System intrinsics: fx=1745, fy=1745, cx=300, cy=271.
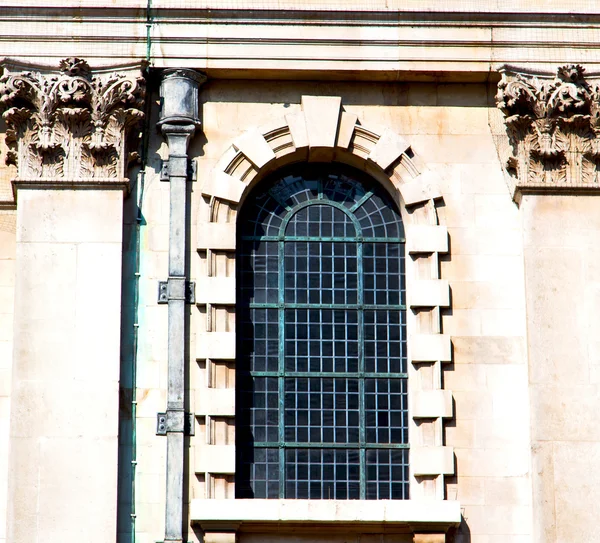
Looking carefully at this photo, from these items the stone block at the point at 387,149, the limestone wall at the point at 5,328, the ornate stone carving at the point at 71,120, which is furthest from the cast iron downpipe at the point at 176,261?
the stone block at the point at 387,149

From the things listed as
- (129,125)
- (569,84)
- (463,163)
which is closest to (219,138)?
(129,125)

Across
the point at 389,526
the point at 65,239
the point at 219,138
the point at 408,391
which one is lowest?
the point at 389,526

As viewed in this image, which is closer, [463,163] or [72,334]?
[72,334]

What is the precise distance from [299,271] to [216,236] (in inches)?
Answer: 53.8

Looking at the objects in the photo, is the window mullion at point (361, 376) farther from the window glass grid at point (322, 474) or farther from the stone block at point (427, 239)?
the stone block at point (427, 239)

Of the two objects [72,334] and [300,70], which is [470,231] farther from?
[72,334]

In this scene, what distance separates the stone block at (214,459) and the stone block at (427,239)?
4.11m

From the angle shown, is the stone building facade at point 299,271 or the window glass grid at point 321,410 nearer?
the stone building facade at point 299,271

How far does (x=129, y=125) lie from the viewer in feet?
84.4

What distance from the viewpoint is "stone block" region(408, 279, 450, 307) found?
25.5 m

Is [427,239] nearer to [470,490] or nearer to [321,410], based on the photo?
[321,410]

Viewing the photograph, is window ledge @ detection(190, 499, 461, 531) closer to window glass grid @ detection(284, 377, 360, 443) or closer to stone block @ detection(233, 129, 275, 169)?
window glass grid @ detection(284, 377, 360, 443)

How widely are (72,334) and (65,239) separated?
1425mm

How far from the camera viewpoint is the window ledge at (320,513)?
24.2 meters
